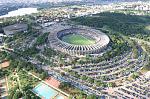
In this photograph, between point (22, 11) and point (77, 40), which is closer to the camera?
point (77, 40)

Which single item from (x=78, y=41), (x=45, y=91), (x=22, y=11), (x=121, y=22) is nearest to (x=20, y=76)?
(x=45, y=91)

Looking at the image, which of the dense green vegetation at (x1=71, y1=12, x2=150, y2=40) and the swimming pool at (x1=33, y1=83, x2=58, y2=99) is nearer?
the swimming pool at (x1=33, y1=83, x2=58, y2=99)

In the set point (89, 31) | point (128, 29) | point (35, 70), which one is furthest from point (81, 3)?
point (35, 70)

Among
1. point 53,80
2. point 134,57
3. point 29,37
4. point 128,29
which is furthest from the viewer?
point 128,29

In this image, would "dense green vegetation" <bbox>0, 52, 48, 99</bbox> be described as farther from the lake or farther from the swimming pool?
the lake

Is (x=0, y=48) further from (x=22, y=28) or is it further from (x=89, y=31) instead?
(x=89, y=31)

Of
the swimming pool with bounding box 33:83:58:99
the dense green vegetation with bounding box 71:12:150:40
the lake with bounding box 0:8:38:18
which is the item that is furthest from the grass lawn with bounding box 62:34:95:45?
the lake with bounding box 0:8:38:18

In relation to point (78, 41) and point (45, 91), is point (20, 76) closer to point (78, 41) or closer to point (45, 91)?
point (45, 91)
